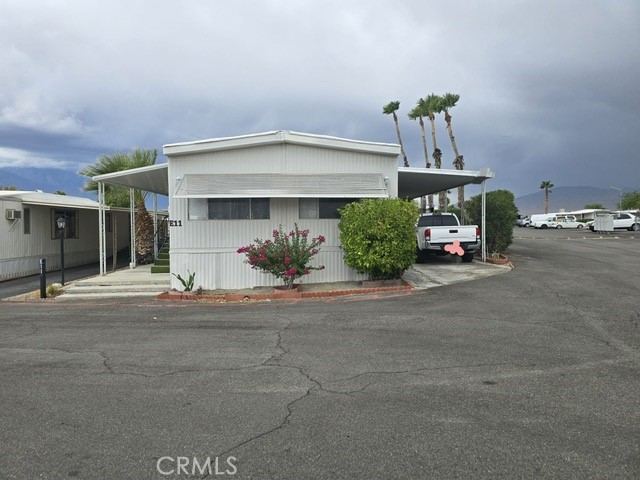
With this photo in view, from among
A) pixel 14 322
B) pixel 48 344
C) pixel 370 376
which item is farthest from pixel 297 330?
pixel 14 322

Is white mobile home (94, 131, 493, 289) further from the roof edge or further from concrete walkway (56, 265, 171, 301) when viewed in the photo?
concrete walkway (56, 265, 171, 301)

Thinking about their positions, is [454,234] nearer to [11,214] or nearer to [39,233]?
[11,214]

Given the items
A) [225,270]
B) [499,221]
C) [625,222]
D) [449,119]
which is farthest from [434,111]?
[225,270]

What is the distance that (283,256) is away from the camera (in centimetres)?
1045

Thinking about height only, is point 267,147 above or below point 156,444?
above

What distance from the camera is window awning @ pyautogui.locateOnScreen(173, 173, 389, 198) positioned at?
423 inches

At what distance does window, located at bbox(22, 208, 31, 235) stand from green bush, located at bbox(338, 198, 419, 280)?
12379 millimetres

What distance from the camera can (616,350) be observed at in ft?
18.5

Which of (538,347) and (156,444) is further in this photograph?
(538,347)

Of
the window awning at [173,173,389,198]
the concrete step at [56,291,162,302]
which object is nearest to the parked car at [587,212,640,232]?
the window awning at [173,173,389,198]

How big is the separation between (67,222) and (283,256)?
12842 mm

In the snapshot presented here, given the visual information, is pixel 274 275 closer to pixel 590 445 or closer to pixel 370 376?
pixel 370 376

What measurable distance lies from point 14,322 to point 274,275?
5231 millimetres

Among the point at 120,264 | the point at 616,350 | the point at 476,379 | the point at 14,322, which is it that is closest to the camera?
the point at 476,379
